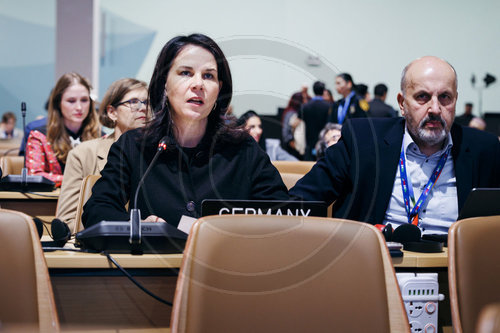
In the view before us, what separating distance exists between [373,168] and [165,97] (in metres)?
0.86

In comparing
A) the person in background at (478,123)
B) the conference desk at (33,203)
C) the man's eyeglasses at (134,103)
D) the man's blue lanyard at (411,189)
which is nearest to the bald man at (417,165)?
the man's blue lanyard at (411,189)

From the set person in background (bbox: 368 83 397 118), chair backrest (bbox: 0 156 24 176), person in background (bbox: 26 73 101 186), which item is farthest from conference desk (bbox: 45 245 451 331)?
person in background (bbox: 368 83 397 118)

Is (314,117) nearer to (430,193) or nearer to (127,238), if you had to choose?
(430,193)

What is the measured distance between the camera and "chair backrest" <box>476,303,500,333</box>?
1260 millimetres

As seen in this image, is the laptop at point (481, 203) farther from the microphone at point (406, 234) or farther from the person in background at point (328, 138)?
the person in background at point (328, 138)

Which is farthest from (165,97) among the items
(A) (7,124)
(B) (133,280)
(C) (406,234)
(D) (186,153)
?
(A) (7,124)

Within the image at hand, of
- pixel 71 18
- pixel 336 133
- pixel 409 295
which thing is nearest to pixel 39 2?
pixel 71 18

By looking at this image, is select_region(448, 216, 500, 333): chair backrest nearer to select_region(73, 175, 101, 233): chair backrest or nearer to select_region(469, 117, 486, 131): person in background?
select_region(73, 175, 101, 233): chair backrest

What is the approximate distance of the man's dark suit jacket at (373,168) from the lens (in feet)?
7.30

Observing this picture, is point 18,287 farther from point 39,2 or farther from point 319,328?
point 39,2

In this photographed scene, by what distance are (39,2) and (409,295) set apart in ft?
24.4

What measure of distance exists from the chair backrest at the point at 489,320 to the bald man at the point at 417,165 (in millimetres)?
755

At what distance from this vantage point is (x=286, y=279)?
1259mm

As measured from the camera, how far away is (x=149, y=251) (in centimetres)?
150
